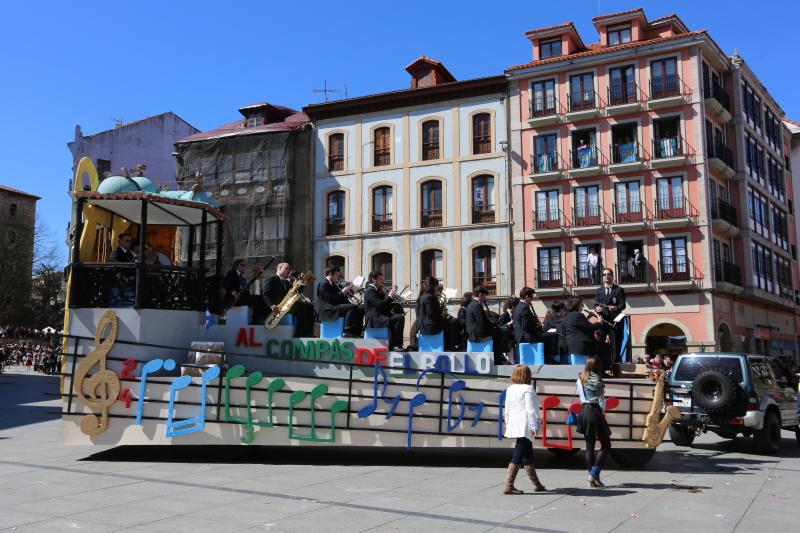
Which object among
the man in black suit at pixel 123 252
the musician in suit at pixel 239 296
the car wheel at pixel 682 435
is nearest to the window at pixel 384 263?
the car wheel at pixel 682 435

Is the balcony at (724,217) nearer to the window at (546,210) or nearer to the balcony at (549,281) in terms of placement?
the window at (546,210)

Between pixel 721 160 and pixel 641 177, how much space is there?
4.26 meters

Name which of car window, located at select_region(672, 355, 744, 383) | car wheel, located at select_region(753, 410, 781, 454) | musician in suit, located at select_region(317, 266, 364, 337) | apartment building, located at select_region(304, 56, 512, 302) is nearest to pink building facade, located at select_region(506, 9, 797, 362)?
apartment building, located at select_region(304, 56, 512, 302)

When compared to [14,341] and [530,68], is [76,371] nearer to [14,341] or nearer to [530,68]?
[530,68]

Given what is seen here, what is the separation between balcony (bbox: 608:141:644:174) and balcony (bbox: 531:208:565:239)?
3257mm

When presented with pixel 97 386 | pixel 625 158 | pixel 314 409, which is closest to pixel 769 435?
pixel 314 409

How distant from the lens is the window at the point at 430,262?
37.4 m

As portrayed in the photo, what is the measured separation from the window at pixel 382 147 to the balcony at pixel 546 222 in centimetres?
843

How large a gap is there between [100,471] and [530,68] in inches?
1229

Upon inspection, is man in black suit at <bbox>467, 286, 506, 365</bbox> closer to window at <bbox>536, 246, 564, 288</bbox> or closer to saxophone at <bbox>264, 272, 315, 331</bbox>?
saxophone at <bbox>264, 272, 315, 331</bbox>

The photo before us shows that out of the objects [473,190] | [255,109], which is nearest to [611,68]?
[473,190]

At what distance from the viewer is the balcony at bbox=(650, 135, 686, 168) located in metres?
34.2

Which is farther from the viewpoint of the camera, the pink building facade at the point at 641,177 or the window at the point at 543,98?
the window at the point at 543,98

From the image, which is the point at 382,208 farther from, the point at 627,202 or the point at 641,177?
the point at 641,177
